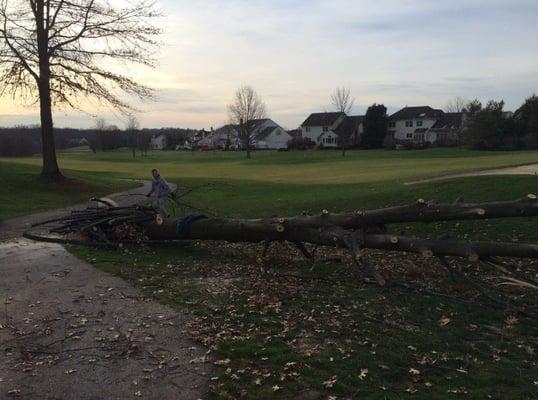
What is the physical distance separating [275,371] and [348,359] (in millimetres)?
842

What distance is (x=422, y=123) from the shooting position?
4183 inches

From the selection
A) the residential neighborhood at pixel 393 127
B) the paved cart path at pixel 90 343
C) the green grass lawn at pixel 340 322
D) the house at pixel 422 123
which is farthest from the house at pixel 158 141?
the paved cart path at pixel 90 343

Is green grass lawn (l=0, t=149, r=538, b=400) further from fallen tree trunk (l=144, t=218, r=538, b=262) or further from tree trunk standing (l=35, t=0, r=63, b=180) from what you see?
tree trunk standing (l=35, t=0, r=63, b=180)

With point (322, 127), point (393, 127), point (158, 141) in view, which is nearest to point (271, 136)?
point (322, 127)

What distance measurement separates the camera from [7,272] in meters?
10.7

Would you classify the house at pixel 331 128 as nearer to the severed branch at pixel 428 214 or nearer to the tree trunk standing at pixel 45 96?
the tree trunk standing at pixel 45 96

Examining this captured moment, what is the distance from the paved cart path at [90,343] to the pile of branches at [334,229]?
2.74 m

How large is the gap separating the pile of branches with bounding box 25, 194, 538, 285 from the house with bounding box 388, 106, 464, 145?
9174 centimetres

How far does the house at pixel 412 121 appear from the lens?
Result: 10550 cm

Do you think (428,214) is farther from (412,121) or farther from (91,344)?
(412,121)

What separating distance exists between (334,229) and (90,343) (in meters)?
4.79

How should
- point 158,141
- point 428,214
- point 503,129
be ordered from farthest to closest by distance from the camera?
point 158,141 < point 503,129 < point 428,214

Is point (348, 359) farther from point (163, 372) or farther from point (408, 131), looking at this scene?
point (408, 131)

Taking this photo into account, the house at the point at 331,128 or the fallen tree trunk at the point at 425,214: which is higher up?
the house at the point at 331,128
